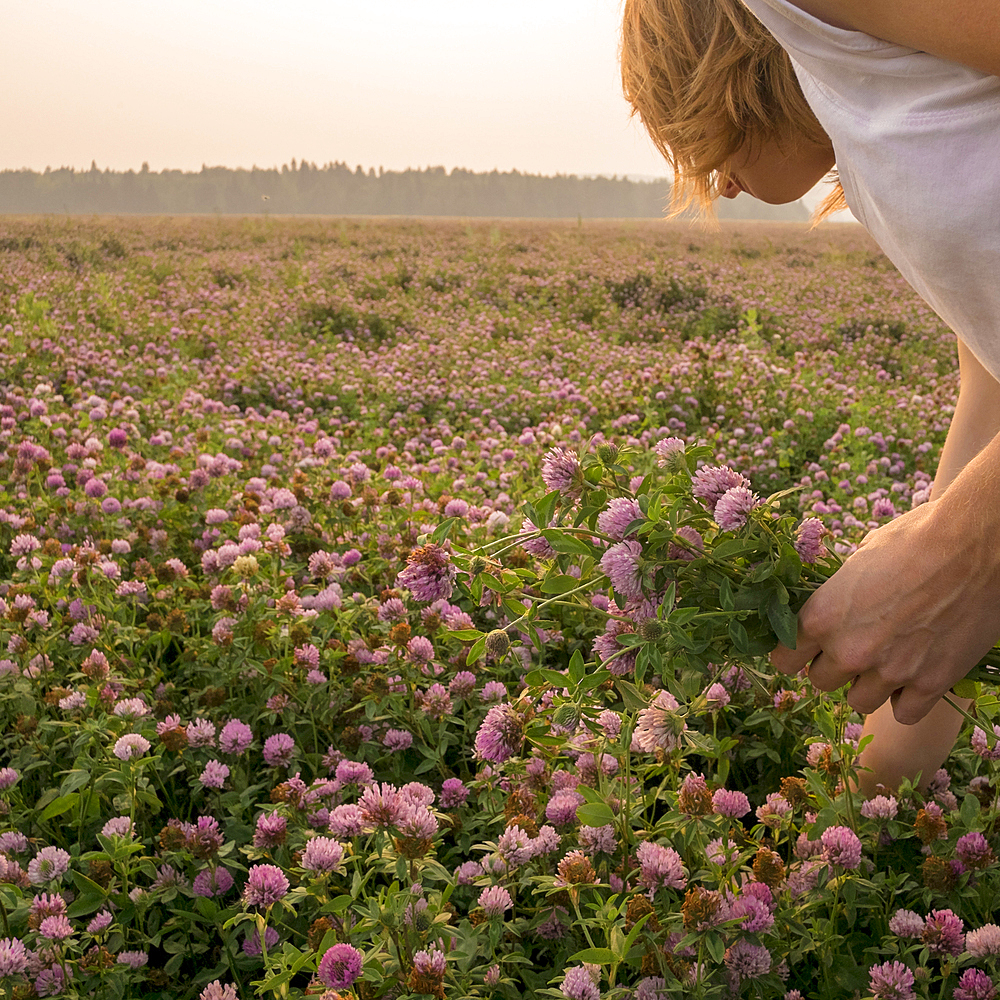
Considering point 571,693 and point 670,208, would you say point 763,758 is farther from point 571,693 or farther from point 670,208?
point 670,208

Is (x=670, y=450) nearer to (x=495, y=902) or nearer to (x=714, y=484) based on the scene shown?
(x=714, y=484)

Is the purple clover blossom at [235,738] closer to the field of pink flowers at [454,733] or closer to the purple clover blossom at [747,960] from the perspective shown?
the field of pink flowers at [454,733]

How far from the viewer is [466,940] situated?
1.32m

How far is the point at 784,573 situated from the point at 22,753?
5.88 ft

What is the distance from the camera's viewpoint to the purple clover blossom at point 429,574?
1.21m

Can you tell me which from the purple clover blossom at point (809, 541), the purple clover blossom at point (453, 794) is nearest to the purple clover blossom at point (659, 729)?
the purple clover blossom at point (809, 541)

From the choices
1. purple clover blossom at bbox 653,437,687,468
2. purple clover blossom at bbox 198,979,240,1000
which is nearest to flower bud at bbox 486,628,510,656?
purple clover blossom at bbox 653,437,687,468

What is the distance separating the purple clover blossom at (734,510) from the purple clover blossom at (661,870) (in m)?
0.58

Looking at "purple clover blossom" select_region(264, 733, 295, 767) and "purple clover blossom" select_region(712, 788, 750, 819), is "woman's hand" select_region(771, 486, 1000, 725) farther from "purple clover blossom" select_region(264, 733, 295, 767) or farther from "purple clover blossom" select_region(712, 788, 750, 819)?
"purple clover blossom" select_region(264, 733, 295, 767)

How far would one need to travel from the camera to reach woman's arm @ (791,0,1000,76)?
84cm

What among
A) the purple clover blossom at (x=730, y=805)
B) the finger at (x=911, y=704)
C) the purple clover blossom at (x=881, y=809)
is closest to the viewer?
the finger at (x=911, y=704)

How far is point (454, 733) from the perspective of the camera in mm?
1998

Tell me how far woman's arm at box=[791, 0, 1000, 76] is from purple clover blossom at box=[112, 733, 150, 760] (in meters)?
1.70

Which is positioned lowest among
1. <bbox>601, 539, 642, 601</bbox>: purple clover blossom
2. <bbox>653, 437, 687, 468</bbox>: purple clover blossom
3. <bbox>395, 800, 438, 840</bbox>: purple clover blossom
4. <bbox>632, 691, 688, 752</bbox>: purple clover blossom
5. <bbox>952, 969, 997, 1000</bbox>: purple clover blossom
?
<bbox>952, 969, 997, 1000</bbox>: purple clover blossom
